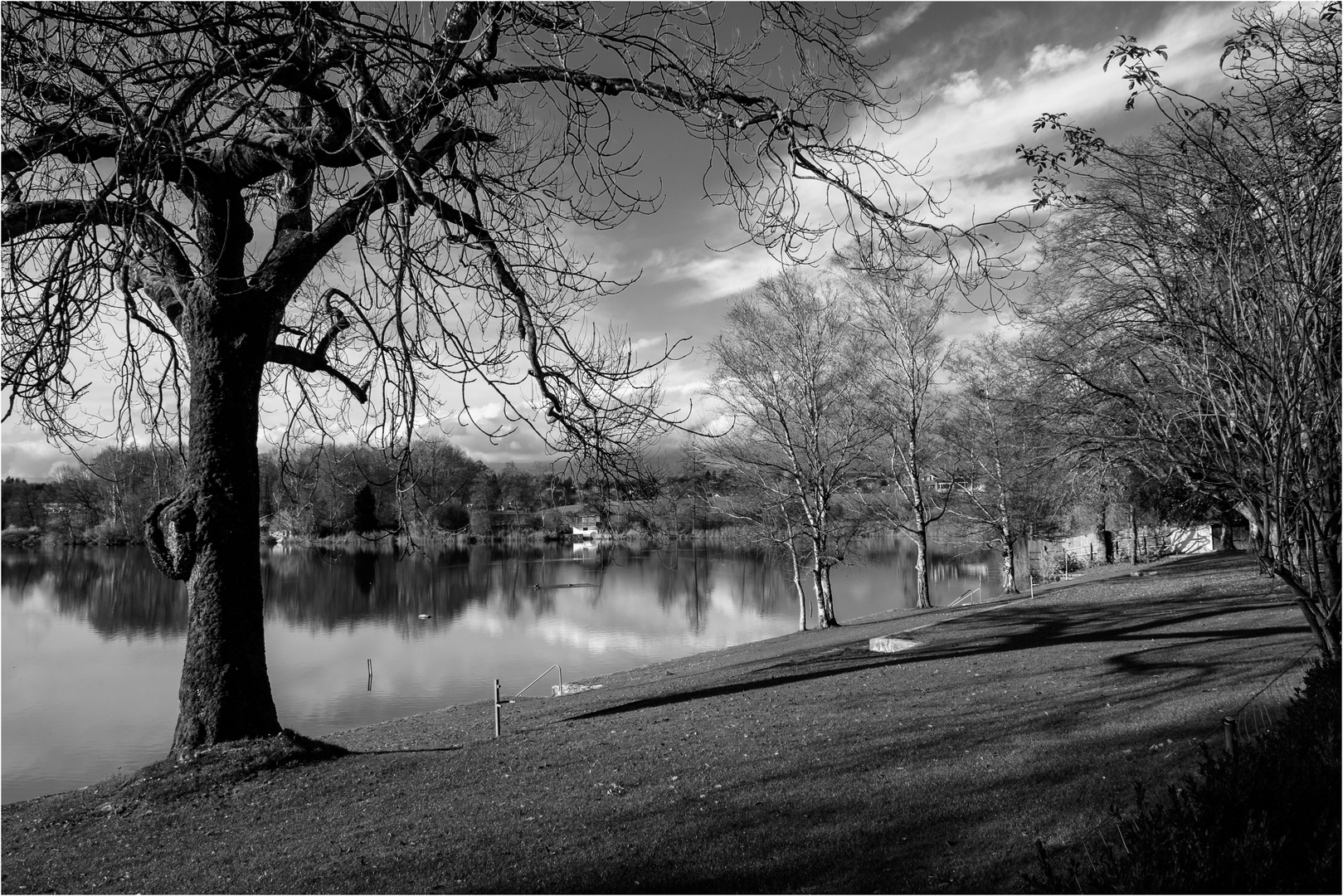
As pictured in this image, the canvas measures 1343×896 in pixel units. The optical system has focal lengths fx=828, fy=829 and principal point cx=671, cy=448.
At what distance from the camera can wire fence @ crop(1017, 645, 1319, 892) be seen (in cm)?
404

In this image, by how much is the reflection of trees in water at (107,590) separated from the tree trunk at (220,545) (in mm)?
22870

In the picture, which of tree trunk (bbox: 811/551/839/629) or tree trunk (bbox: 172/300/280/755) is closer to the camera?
tree trunk (bbox: 172/300/280/755)

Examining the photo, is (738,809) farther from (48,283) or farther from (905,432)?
(905,432)

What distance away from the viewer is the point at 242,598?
7598 mm

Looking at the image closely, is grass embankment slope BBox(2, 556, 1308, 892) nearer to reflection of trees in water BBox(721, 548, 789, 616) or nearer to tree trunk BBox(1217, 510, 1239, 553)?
tree trunk BBox(1217, 510, 1239, 553)

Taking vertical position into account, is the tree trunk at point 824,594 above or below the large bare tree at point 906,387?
below

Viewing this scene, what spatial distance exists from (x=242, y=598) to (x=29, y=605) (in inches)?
1371

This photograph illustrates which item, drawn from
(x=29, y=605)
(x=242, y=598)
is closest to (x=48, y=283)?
(x=242, y=598)

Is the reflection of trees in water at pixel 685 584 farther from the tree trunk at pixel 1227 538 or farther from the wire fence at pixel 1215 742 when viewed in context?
the wire fence at pixel 1215 742

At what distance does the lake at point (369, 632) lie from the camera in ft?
54.7

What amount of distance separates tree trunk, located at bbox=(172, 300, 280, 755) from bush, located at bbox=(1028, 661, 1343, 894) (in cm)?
703

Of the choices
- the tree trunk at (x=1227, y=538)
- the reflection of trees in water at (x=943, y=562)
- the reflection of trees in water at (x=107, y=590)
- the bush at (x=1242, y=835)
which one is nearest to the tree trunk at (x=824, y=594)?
the tree trunk at (x=1227, y=538)

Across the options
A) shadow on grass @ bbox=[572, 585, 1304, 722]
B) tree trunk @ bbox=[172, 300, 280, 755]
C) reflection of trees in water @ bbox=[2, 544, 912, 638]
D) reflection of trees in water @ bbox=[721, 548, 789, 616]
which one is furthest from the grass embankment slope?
reflection of trees in water @ bbox=[721, 548, 789, 616]

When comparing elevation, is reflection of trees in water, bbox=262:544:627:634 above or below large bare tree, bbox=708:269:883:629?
below
